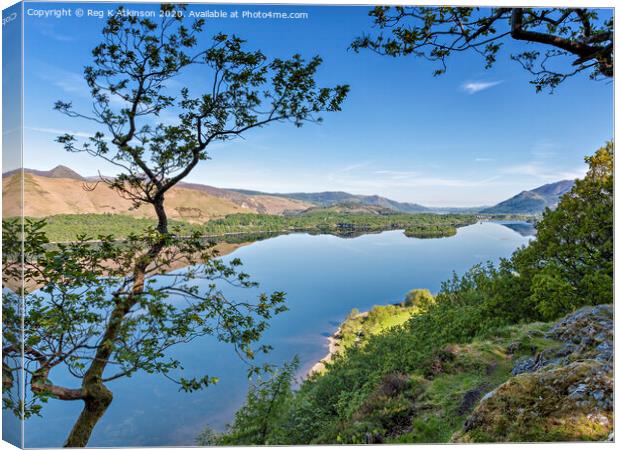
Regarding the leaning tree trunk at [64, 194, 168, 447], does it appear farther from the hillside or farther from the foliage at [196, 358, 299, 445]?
the foliage at [196, 358, 299, 445]

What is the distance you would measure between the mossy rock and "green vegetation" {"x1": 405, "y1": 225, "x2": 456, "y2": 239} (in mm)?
2480

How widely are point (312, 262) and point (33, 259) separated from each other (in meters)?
3.15

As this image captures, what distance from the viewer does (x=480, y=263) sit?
590 centimetres

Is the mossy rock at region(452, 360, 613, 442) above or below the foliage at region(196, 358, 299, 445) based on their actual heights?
above

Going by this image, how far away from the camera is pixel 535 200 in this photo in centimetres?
489

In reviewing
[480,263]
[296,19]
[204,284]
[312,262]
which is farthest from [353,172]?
[480,263]

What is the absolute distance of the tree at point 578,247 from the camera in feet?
13.2

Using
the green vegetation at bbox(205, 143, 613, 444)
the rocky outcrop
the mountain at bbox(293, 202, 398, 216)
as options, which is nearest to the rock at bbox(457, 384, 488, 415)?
the green vegetation at bbox(205, 143, 613, 444)

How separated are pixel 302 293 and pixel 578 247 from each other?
364 centimetres

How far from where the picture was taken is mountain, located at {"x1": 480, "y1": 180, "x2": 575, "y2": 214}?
4484 mm

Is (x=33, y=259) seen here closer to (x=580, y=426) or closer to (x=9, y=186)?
(x=9, y=186)
